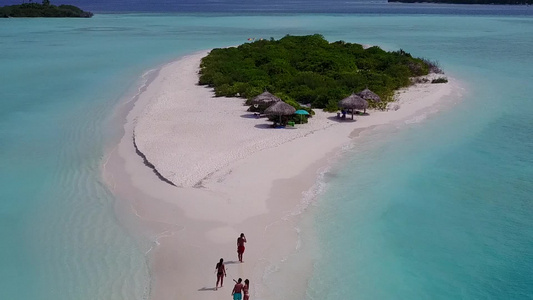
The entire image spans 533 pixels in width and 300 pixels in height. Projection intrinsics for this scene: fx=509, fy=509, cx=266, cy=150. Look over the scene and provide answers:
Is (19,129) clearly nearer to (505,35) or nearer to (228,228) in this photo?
(228,228)

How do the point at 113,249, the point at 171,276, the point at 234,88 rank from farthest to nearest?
the point at 234,88 < the point at 113,249 < the point at 171,276

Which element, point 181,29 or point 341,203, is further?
point 181,29

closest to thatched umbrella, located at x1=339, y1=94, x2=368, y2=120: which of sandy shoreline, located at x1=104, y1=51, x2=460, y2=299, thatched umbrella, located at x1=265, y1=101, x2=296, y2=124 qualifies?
sandy shoreline, located at x1=104, y1=51, x2=460, y2=299

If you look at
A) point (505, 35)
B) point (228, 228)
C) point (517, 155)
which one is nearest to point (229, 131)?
point (228, 228)

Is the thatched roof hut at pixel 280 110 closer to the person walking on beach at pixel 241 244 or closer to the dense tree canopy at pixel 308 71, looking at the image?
the dense tree canopy at pixel 308 71

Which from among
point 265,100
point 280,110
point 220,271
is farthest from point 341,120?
point 220,271

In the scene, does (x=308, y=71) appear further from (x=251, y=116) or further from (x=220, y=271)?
(x=220, y=271)
